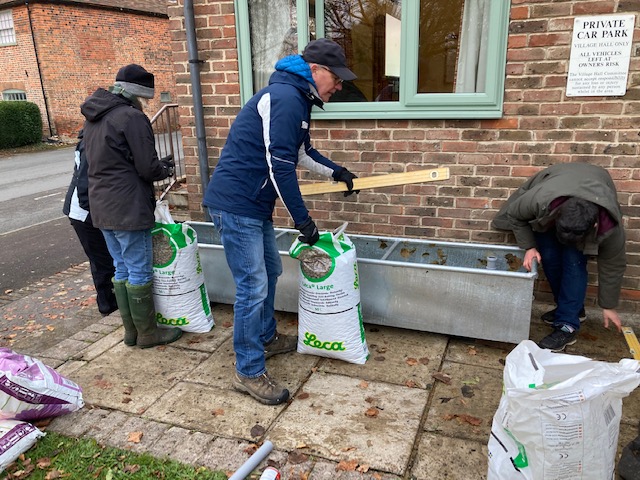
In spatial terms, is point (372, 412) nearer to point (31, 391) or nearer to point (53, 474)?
point (53, 474)

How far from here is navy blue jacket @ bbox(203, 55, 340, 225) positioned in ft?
8.48

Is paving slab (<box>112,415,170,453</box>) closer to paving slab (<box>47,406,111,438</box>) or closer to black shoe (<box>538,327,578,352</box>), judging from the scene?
paving slab (<box>47,406,111,438</box>)

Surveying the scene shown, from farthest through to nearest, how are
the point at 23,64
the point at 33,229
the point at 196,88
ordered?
the point at 23,64
the point at 33,229
the point at 196,88

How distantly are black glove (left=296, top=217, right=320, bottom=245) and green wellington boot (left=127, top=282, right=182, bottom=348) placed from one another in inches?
52.9

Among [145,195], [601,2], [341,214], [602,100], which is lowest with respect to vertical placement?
[341,214]

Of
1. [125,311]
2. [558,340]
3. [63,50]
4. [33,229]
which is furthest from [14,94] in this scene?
[558,340]

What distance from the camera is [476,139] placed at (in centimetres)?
383

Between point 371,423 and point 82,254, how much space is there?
5019 mm

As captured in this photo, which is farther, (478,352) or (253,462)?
(478,352)

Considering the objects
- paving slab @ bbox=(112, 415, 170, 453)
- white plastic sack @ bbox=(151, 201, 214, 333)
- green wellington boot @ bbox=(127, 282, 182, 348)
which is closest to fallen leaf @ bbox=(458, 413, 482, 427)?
paving slab @ bbox=(112, 415, 170, 453)

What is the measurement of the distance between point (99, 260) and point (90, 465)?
79.9 inches

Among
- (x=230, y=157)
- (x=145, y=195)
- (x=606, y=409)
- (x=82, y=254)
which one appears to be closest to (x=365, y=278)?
(x=230, y=157)

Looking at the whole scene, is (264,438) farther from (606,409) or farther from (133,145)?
(133,145)

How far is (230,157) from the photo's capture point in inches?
113
